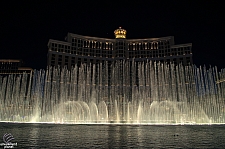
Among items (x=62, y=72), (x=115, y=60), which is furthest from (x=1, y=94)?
(x=115, y=60)

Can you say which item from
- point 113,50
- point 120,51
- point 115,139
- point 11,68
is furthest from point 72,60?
point 115,139

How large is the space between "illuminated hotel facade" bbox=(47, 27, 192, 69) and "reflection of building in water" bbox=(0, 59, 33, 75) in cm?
3272

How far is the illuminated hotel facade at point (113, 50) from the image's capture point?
74.1 metres

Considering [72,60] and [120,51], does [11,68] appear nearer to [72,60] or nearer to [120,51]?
[72,60]

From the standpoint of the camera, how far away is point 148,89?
224ft

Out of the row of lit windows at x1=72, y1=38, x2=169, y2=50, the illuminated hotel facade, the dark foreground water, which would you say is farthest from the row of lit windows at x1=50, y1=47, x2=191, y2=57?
the dark foreground water

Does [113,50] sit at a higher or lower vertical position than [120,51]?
higher

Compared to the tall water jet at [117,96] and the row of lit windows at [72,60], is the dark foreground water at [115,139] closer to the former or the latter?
Answer: the tall water jet at [117,96]

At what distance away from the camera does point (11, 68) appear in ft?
320

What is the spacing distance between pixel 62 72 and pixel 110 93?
846 inches

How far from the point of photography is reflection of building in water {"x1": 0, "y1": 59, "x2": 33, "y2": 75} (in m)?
96.7

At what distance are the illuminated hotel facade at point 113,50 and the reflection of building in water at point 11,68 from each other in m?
32.7

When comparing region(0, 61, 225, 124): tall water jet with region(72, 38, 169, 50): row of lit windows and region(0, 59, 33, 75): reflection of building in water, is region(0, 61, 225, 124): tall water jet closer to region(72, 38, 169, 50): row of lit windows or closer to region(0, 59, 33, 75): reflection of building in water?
region(72, 38, 169, 50): row of lit windows

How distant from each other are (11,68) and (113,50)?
53668 millimetres
